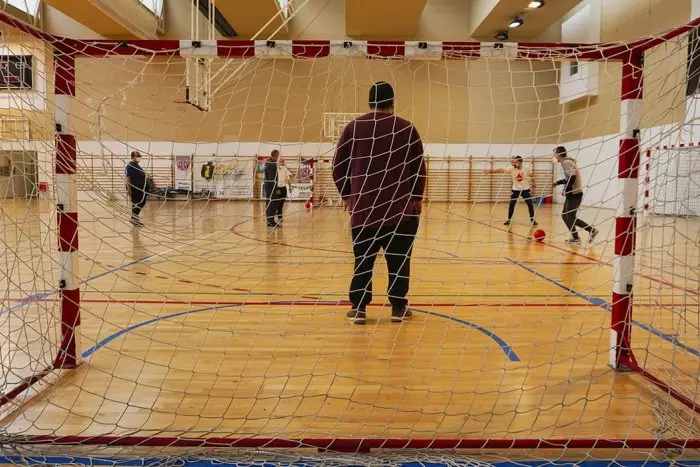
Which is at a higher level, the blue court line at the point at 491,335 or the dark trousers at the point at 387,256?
the dark trousers at the point at 387,256

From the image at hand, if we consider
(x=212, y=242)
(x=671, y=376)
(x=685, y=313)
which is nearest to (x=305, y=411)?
(x=671, y=376)

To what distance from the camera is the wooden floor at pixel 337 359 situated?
2.66m

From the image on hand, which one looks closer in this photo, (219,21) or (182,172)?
(219,21)

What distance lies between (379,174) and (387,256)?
26.5 inches

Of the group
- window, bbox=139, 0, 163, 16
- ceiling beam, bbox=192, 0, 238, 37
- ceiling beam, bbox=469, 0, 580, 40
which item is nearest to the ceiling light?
ceiling beam, bbox=469, 0, 580, 40

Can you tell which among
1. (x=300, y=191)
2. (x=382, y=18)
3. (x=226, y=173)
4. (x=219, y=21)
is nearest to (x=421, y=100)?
(x=382, y=18)

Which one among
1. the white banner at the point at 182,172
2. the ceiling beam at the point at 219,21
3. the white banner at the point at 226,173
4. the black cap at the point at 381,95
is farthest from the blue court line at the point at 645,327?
the white banner at the point at 182,172

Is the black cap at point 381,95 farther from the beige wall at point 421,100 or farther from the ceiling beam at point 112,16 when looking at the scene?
the ceiling beam at point 112,16

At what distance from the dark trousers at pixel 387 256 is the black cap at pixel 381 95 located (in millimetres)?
899

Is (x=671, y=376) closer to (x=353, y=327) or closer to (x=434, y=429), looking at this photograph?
(x=434, y=429)

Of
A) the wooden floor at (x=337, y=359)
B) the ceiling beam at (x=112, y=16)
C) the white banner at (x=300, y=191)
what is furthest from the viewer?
the white banner at (x=300, y=191)

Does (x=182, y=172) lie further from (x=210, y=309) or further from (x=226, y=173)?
(x=210, y=309)

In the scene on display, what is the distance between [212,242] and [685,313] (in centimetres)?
599

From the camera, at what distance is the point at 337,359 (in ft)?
11.5
